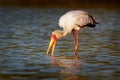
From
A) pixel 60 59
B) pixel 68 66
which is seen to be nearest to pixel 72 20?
pixel 60 59

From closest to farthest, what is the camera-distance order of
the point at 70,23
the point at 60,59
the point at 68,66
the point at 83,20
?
the point at 68,66
the point at 60,59
the point at 70,23
the point at 83,20

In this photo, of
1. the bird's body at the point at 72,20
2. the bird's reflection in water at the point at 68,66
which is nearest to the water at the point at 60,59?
the bird's reflection in water at the point at 68,66

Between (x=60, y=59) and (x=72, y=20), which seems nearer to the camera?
(x=60, y=59)

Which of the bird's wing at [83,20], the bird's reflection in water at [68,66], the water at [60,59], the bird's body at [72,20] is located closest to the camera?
the bird's reflection in water at [68,66]

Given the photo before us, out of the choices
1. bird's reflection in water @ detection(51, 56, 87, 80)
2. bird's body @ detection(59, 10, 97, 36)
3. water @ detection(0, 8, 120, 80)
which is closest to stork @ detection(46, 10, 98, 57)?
bird's body @ detection(59, 10, 97, 36)

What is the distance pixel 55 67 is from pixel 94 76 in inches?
69.0

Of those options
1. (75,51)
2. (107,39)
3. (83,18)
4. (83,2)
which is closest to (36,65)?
(75,51)

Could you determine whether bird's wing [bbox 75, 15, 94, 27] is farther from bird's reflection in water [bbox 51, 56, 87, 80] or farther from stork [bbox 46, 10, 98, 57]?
bird's reflection in water [bbox 51, 56, 87, 80]

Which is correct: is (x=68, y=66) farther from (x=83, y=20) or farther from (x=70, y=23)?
(x=83, y=20)

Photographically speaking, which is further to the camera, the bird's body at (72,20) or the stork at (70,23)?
the bird's body at (72,20)

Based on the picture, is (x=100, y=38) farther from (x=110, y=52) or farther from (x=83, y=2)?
(x=83, y=2)

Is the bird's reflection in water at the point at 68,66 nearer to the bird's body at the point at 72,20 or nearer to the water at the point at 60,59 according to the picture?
the water at the point at 60,59

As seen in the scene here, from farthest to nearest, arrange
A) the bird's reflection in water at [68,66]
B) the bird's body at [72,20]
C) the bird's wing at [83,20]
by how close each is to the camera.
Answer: the bird's wing at [83,20]
the bird's body at [72,20]
the bird's reflection in water at [68,66]

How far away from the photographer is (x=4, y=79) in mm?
11141
